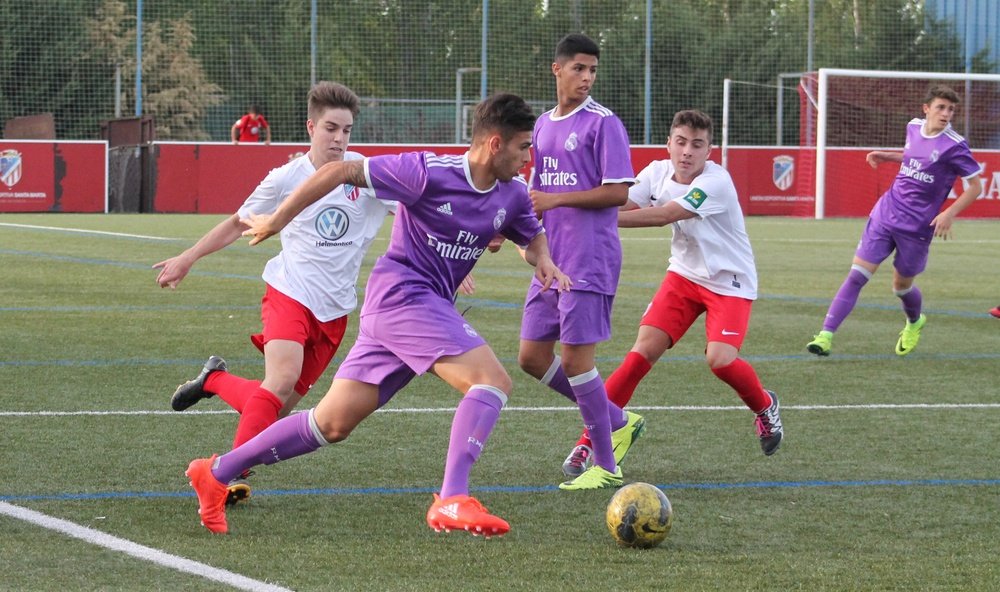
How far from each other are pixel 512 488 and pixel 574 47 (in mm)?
1846

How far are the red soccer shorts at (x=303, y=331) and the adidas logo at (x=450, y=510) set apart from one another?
1.33 m

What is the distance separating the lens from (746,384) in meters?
6.42

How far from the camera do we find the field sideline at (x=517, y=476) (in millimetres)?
4383

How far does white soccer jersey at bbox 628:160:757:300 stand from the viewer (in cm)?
655

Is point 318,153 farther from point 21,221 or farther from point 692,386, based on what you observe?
point 21,221

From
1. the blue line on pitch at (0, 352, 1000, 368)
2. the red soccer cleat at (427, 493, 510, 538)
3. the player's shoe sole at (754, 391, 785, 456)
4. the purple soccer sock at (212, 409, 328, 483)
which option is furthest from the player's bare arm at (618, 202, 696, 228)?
the blue line on pitch at (0, 352, 1000, 368)

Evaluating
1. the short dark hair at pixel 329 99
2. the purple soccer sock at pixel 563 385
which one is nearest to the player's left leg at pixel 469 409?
the purple soccer sock at pixel 563 385

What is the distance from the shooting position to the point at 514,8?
120ft

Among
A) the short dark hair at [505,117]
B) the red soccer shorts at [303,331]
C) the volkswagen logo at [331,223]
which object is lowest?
the red soccer shorts at [303,331]

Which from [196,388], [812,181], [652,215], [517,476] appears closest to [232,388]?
[196,388]

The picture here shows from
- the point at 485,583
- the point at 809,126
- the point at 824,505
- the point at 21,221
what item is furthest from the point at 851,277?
the point at 809,126

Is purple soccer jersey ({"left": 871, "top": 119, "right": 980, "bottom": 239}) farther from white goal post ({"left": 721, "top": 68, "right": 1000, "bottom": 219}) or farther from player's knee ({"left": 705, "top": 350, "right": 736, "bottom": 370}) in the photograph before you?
white goal post ({"left": 721, "top": 68, "right": 1000, "bottom": 219})

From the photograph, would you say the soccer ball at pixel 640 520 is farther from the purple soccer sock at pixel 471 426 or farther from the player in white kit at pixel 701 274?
the player in white kit at pixel 701 274

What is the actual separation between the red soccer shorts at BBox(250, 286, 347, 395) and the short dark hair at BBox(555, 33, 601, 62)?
1.44 meters
